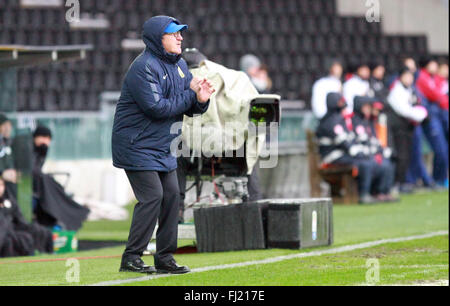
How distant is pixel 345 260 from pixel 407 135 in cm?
1106

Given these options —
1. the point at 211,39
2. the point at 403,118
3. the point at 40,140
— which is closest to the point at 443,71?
the point at 403,118

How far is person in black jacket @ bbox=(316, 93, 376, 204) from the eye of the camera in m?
17.5

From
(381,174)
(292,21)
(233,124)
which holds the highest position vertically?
(292,21)

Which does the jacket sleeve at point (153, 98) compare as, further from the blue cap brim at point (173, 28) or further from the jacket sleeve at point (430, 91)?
the jacket sleeve at point (430, 91)

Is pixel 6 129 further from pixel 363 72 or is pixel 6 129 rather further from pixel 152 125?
pixel 363 72

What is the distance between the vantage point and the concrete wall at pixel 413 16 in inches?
1097

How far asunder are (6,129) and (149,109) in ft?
17.9

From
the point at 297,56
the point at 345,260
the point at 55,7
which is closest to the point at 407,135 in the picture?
the point at 297,56

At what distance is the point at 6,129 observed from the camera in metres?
13.0

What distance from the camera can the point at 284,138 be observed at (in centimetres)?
1981

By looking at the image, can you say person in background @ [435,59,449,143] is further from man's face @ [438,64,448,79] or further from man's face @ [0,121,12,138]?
man's face @ [0,121,12,138]

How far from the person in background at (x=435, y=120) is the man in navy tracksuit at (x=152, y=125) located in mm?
12778

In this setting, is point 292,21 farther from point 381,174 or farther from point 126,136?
point 126,136

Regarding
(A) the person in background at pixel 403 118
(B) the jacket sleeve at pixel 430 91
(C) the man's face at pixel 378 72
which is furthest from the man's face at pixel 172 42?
(B) the jacket sleeve at pixel 430 91
